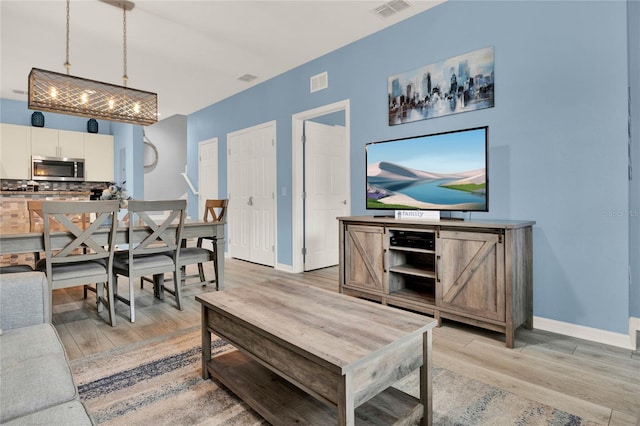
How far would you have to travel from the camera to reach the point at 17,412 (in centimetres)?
95

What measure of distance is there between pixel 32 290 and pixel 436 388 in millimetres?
1990

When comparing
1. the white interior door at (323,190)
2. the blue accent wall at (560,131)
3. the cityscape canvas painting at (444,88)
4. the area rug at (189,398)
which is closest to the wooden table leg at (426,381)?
the area rug at (189,398)

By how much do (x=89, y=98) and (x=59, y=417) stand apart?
3.14 meters

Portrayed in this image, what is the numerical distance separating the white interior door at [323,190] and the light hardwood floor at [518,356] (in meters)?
1.94

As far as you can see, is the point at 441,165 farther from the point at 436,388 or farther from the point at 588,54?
the point at 436,388

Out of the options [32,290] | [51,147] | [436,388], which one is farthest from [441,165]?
[51,147]

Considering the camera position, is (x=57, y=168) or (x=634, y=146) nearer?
(x=634, y=146)

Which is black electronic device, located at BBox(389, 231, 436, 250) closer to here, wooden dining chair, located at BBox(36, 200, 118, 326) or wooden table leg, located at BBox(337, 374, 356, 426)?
wooden table leg, located at BBox(337, 374, 356, 426)

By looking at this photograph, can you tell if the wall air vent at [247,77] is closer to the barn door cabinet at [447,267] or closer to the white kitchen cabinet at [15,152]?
the barn door cabinet at [447,267]

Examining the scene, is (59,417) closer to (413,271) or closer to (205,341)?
(205,341)

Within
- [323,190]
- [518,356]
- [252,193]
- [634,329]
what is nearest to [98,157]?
[252,193]

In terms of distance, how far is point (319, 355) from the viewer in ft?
3.80

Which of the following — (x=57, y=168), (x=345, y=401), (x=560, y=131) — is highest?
(x=57, y=168)

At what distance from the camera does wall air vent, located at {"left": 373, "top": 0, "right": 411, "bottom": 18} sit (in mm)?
3158
